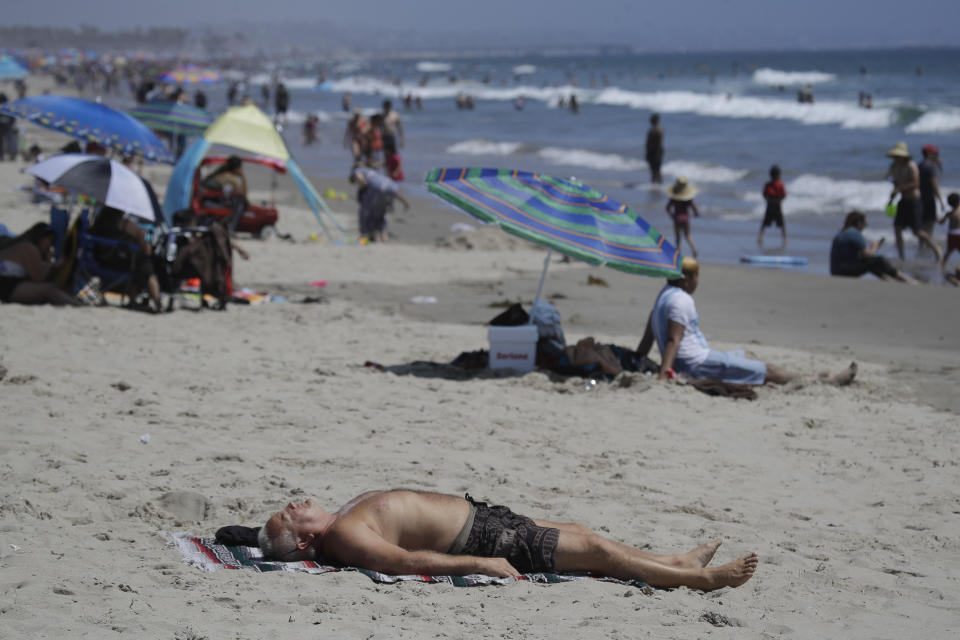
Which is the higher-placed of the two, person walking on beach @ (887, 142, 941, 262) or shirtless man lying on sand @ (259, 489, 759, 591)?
person walking on beach @ (887, 142, 941, 262)

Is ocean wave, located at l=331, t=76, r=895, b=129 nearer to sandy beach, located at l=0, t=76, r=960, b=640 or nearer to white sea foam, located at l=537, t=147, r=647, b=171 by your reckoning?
white sea foam, located at l=537, t=147, r=647, b=171

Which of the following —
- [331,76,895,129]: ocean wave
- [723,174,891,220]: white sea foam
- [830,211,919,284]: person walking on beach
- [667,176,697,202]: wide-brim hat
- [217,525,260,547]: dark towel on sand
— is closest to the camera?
[217,525,260,547]: dark towel on sand

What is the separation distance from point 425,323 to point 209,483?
4.23 metres

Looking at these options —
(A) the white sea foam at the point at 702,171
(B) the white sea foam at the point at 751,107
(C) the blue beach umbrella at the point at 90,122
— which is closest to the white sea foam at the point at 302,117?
(B) the white sea foam at the point at 751,107

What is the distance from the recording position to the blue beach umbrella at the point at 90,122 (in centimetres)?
923

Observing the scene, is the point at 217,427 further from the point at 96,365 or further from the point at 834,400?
the point at 834,400

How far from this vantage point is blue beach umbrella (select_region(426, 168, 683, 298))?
247 inches

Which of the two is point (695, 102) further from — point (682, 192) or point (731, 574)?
point (731, 574)

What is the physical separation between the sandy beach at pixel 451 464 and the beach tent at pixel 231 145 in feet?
8.98

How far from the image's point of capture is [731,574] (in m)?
3.79

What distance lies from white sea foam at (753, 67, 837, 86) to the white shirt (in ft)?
198

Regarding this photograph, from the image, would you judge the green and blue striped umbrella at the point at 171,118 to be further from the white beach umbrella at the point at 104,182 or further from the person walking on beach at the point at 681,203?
the person walking on beach at the point at 681,203

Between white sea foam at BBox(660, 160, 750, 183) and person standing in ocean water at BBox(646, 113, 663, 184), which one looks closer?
person standing in ocean water at BBox(646, 113, 663, 184)

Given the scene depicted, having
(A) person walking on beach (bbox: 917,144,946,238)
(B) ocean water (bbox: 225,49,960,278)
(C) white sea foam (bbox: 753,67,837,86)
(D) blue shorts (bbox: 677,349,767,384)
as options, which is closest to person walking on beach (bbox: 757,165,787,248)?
(B) ocean water (bbox: 225,49,960,278)
